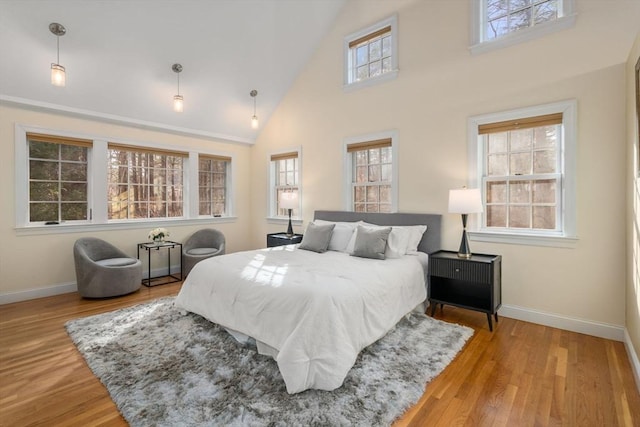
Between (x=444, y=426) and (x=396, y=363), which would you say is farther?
(x=396, y=363)

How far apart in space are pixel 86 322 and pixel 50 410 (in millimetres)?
1488

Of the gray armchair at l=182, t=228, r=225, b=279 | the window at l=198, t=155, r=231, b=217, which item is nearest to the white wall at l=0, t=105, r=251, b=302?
the gray armchair at l=182, t=228, r=225, b=279

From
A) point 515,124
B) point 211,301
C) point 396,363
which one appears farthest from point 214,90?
point 396,363

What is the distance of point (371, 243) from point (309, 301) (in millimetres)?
1413

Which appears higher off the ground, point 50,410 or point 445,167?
point 445,167

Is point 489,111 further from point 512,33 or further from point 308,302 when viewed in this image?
point 308,302

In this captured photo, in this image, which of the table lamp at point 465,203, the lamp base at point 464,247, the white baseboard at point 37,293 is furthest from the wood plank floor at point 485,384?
the white baseboard at point 37,293

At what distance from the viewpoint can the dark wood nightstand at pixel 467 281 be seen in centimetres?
304

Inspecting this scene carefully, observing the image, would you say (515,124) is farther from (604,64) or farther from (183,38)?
(183,38)

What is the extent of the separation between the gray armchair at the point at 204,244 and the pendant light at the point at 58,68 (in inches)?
109

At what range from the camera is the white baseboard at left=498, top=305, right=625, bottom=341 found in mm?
2804

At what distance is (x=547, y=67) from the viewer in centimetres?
307

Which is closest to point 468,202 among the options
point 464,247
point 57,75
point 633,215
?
point 464,247

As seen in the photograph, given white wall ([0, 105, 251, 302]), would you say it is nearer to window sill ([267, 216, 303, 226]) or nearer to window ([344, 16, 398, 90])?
window sill ([267, 216, 303, 226])
